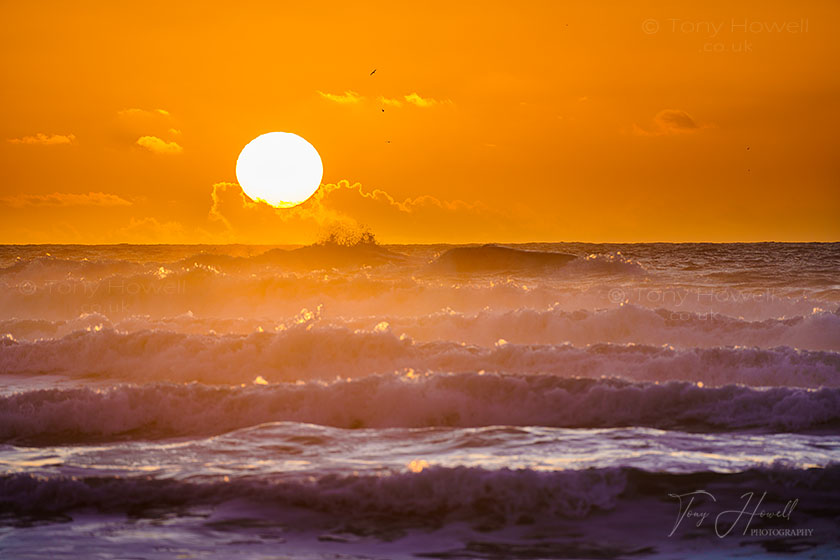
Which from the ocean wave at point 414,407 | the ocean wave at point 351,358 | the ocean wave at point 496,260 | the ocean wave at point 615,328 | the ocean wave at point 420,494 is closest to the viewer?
the ocean wave at point 420,494

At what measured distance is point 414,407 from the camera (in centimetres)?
1218

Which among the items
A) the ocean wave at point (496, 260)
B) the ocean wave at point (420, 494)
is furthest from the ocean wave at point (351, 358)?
the ocean wave at point (496, 260)

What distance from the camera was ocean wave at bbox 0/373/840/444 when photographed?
11547 mm

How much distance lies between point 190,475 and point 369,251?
159 feet

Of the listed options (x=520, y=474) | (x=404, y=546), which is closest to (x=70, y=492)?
(x=404, y=546)

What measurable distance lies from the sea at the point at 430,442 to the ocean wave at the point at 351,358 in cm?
5

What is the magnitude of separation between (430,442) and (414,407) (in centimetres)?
191

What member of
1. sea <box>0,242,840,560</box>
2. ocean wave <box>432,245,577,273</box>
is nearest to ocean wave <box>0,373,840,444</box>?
sea <box>0,242,840,560</box>

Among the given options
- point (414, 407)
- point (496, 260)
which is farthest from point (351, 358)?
point (496, 260)

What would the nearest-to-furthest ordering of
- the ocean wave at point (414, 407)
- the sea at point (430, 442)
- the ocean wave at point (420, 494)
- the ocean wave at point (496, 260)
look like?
the sea at point (430, 442) < the ocean wave at point (420, 494) < the ocean wave at point (414, 407) < the ocean wave at point (496, 260)

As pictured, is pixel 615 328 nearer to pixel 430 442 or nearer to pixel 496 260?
pixel 430 442

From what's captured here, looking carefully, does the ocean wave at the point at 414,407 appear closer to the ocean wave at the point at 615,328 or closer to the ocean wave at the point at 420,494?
the ocean wave at the point at 420,494

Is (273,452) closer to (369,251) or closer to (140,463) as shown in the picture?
(140,463)

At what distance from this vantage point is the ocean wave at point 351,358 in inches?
616
